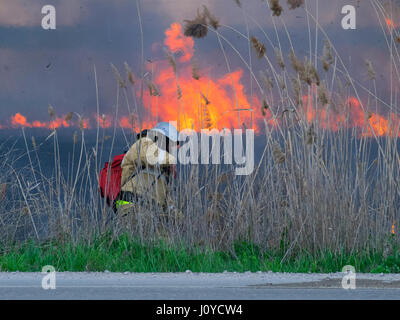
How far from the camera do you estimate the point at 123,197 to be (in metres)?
7.12

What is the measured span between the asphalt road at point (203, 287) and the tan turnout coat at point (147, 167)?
124 centimetres

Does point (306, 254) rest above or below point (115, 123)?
below

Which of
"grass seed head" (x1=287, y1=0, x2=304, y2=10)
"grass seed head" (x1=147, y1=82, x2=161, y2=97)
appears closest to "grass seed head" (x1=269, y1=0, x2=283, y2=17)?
"grass seed head" (x1=287, y1=0, x2=304, y2=10)

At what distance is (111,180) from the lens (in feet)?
23.2

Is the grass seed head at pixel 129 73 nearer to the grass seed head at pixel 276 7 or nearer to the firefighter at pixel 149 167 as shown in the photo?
the firefighter at pixel 149 167

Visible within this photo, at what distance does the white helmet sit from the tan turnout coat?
0.19 metres

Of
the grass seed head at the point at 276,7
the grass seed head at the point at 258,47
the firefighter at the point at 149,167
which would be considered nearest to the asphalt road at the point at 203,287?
the firefighter at the point at 149,167

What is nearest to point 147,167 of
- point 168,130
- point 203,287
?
point 168,130

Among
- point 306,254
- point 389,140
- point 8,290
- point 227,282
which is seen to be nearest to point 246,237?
point 306,254

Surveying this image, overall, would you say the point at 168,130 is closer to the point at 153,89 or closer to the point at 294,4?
the point at 153,89

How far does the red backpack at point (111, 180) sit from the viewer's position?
22.6 ft

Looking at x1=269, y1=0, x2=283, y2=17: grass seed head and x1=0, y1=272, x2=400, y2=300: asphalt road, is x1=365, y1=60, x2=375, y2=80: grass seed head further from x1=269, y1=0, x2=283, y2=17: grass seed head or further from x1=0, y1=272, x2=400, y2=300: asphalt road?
x1=0, y1=272, x2=400, y2=300: asphalt road

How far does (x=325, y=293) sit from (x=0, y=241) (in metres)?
3.55

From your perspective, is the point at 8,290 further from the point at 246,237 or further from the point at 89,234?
the point at 246,237
